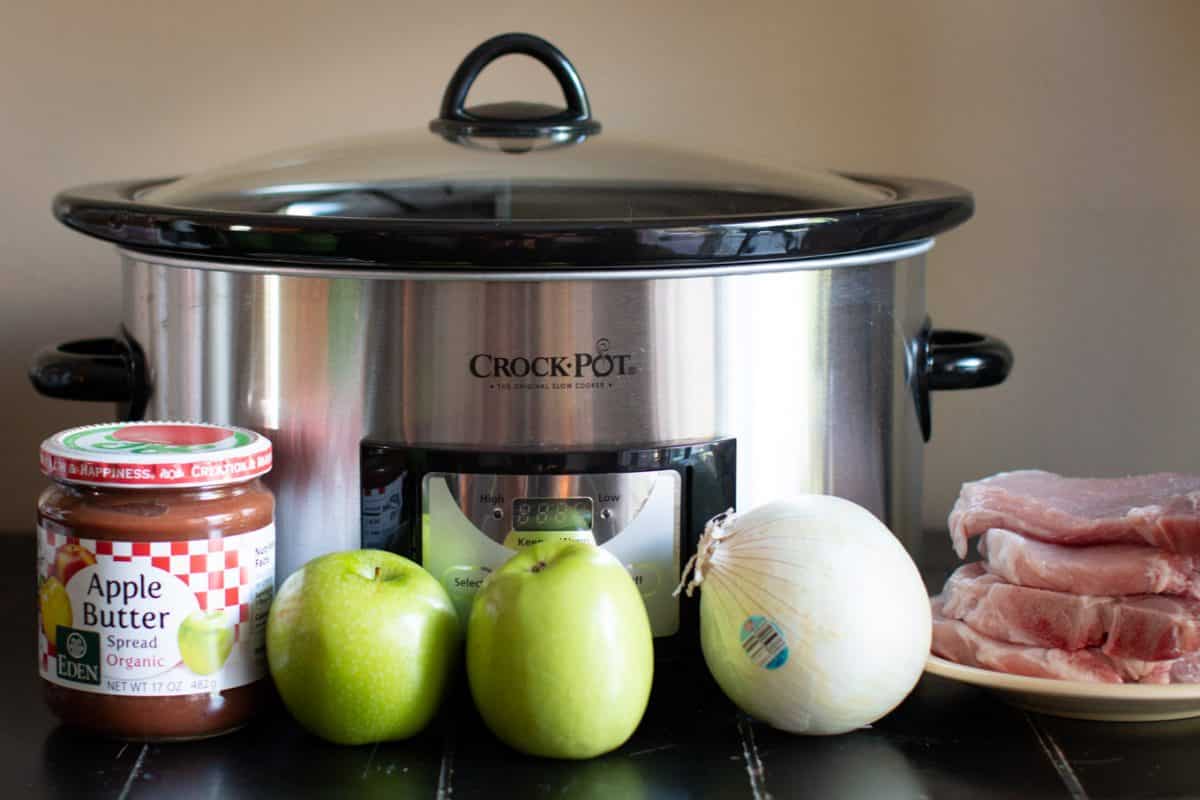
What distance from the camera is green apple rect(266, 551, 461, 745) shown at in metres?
0.84

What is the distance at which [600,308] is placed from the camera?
0.90 m

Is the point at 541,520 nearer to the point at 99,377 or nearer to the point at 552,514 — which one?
the point at 552,514

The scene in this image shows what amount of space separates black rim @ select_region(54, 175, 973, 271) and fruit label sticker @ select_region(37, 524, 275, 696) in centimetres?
17

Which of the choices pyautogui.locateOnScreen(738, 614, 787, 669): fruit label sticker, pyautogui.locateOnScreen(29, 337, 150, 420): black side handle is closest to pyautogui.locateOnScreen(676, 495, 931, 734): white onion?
pyautogui.locateOnScreen(738, 614, 787, 669): fruit label sticker

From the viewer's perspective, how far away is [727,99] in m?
1.36

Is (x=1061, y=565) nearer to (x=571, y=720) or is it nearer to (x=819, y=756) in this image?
(x=819, y=756)

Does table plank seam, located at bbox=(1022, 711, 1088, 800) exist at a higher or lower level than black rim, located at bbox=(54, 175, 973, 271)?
lower

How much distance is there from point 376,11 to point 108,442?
1.93 feet

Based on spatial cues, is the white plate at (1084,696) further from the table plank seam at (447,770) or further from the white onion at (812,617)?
the table plank seam at (447,770)

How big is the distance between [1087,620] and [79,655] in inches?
22.8

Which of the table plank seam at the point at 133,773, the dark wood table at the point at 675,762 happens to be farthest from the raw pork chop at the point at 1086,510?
the table plank seam at the point at 133,773

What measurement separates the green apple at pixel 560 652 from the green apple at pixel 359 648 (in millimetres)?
27

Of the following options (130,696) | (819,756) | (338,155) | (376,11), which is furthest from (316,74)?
(819,756)

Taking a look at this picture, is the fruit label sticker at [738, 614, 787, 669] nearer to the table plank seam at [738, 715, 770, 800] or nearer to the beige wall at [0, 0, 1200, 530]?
the table plank seam at [738, 715, 770, 800]
